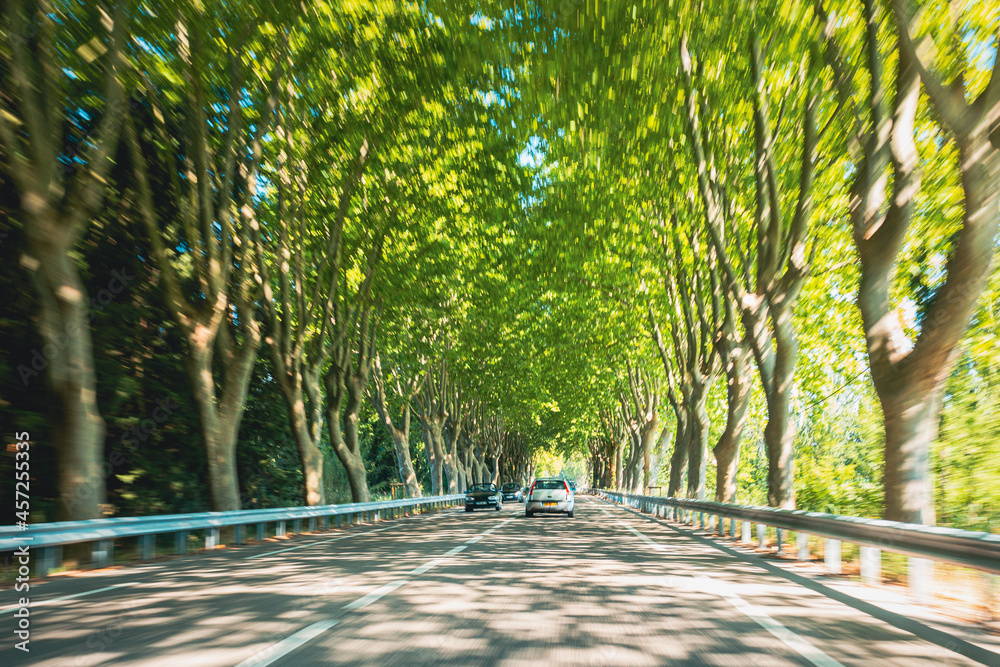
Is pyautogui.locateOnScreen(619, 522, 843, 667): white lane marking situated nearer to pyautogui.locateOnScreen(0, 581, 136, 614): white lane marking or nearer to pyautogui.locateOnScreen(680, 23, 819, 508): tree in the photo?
pyautogui.locateOnScreen(0, 581, 136, 614): white lane marking

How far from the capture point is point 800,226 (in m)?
14.1

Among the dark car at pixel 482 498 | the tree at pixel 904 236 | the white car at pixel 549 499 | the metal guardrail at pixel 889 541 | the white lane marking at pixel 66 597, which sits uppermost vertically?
the tree at pixel 904 236

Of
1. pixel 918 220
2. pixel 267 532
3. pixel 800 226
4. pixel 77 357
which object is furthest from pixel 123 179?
pixel 918 220

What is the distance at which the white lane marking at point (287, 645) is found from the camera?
15.5ft

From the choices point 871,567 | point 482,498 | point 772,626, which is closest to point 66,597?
point 772,626

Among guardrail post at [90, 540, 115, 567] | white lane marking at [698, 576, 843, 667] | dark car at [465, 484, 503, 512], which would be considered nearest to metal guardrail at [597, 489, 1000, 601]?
white lane marking at [698, 576, 843, 667]

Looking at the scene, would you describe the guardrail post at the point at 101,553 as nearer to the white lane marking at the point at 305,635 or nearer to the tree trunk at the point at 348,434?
the white lane marking at the point at 305,635

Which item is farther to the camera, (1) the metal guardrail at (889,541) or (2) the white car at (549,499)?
(2) the white car at (549,499)

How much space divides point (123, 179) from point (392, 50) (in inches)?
278

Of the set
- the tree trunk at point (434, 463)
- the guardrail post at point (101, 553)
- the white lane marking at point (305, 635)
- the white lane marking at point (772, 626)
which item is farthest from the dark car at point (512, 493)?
the white lane marking at point (305, 635)

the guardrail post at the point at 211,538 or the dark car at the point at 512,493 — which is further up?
the guardrail post at the point at 211,538

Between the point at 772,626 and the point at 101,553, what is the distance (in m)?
9.47

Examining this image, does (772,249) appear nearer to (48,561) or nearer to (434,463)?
(48,561)

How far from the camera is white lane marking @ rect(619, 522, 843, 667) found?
4.90 meters
